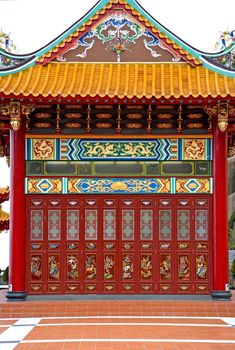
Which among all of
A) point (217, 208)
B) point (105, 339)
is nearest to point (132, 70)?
point (217, 208)

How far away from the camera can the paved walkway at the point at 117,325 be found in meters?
10.6

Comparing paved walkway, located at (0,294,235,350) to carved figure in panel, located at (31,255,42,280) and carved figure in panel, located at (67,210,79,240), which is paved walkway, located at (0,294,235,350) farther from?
carved figure in panel, located at (67,210,79,240)

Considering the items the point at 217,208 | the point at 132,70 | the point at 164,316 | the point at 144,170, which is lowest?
the point at 164,316

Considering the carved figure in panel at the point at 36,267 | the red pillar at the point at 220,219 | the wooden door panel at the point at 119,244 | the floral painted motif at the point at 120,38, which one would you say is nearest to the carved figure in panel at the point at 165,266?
the wooden door panel at the point at 119,244

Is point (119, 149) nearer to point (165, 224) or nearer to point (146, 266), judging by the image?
point (165, 224)

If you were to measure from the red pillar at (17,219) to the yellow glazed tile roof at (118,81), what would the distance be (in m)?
1.27

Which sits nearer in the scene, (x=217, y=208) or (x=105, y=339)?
(x=105, y=339)

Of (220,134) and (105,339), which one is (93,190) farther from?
(105,339)

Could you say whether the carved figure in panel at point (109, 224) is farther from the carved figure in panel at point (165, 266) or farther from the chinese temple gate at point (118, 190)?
the carved figure in panel at point (165, 266)

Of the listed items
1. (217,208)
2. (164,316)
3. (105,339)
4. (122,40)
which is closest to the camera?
(105,339)

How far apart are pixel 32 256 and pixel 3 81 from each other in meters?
4.32

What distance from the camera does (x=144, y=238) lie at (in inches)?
598

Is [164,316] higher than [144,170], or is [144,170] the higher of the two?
[144,170]

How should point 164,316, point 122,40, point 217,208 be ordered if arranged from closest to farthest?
point 164,316, point 217,208, point 122,40
